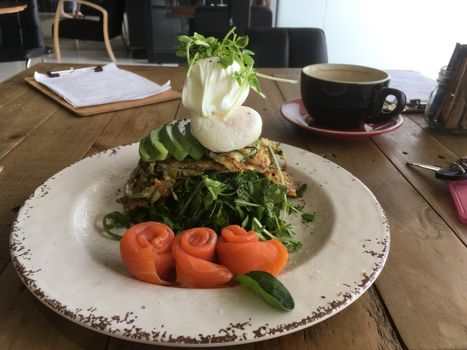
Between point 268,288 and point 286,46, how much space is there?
1.76 metres

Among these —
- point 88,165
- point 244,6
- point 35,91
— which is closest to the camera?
point 88,165

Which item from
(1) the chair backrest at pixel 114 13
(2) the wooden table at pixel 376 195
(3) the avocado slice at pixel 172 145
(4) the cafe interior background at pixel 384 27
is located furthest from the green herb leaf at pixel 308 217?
(1) the chair backrest at pixel 114 13

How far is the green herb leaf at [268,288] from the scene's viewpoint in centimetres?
48

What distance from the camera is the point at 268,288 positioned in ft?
1.62

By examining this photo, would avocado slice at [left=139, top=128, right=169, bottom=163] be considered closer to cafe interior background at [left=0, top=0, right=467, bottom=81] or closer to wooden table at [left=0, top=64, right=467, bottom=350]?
wooden table at [left=0, top=64, right=467, bottom=350]

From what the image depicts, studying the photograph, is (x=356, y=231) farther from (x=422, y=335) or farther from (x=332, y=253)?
(x=422, y=335)

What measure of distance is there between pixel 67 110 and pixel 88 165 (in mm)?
505

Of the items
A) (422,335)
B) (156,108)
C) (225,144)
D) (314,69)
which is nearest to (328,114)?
(314,69)

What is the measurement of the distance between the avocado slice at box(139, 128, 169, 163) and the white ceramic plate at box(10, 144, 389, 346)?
12cm

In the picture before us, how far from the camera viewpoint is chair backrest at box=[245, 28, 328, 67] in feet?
6.61

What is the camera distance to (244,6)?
2.81 m

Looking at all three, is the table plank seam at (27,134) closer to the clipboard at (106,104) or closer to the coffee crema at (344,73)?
the clipboard at (106,104)

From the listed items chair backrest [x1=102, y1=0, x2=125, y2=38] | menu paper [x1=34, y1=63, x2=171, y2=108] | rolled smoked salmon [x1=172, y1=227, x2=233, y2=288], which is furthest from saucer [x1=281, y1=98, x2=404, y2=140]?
chair backrest [x1=102, y1=0, x2=125, y2=38]

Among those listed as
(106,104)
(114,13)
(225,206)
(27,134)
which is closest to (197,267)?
(225,206)
